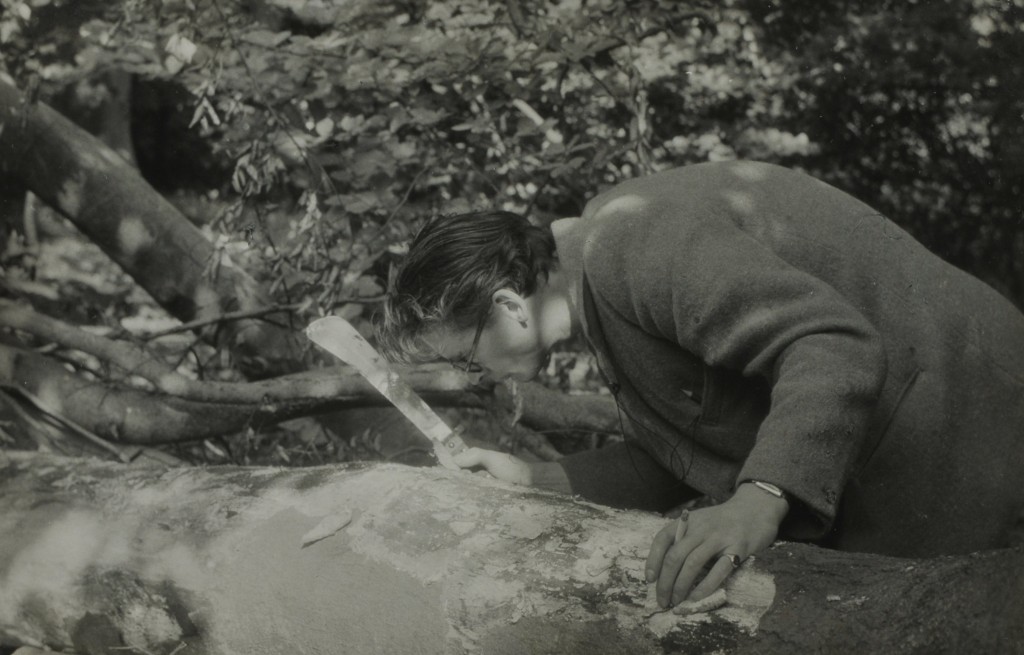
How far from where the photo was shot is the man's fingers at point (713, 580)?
54.2 inches

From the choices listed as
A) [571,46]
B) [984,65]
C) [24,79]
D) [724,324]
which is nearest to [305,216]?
[571,46]

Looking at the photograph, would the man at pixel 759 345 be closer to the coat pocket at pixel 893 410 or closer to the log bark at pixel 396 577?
the coat pocket at pixel 893 410

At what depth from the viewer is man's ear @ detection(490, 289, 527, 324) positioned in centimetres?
211

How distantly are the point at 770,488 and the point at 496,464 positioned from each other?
3.18 ft

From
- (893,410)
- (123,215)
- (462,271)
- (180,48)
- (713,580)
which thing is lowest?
(123,215)

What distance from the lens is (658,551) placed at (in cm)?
143

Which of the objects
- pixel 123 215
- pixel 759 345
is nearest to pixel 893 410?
pixel 759 345

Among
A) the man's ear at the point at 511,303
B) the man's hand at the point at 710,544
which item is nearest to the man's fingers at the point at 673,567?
the man's hand at the point at 710,544

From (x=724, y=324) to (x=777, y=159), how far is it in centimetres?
383

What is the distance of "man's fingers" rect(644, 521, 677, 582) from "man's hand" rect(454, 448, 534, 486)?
93 cm

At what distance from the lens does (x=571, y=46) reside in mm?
3631

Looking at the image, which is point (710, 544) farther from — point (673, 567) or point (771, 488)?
point (771, 488)

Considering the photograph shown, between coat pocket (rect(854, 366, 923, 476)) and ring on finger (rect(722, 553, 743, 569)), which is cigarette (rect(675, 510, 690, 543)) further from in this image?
coat pocket (rect(854, 366, 923, 476))

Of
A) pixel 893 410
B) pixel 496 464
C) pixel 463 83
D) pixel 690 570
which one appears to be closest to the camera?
pixel 690 570
